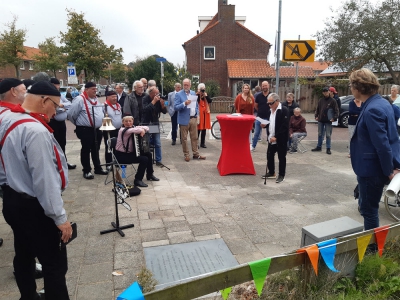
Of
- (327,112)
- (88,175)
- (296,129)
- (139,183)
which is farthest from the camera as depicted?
(296,129)

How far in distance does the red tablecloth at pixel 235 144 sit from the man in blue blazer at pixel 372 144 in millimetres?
3204

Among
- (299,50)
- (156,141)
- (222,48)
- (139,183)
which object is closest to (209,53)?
(222,48)

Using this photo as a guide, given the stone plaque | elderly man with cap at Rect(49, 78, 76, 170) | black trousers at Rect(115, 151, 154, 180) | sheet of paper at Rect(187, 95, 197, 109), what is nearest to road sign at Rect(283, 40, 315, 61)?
sheet of paper at Rect(187, 95, 197, 109)

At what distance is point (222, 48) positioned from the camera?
30.6m

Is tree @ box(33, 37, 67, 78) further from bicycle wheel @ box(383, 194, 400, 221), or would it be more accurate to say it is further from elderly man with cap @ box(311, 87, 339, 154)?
bicycle wheel @ box(383, 194, 400, 221)

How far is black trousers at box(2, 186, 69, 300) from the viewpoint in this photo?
2.21m

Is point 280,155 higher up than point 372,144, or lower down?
lower down

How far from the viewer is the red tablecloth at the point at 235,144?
6.54m

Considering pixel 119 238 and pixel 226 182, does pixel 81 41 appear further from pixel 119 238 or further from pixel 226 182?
pixel 119 238

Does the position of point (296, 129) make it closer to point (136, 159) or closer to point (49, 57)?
point (136, 159)

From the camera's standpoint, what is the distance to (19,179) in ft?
7.07

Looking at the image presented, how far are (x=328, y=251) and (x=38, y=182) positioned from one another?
223 cm

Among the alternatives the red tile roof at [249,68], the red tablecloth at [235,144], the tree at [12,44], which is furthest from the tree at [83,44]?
the red tablecloth at [235,144]

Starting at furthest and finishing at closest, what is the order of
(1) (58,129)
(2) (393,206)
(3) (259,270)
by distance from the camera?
(1) (58,129) → (2) (393,206) → (3) (259,270)
